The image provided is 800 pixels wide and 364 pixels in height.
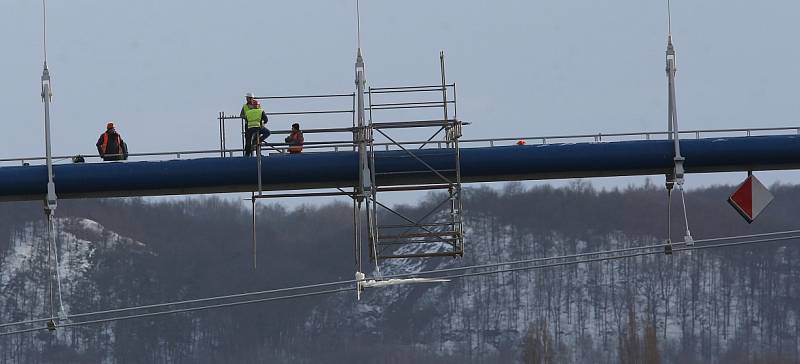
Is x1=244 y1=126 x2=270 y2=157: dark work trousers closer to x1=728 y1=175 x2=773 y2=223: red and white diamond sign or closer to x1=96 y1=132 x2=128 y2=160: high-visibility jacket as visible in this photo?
x1=96 y1=132 x2=128 y2=160: high-visibility jacket

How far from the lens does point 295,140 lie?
32781 mm

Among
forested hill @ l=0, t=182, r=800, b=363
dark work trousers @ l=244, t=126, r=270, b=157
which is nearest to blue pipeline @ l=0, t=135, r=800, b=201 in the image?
dark work trousers @ l=244, t=126, r=270, b=157

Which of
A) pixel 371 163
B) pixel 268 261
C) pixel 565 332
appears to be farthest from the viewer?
pixel 565 332

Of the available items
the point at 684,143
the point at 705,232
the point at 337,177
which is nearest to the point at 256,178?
the point at 337,177

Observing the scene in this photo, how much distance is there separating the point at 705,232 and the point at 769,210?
5375mm

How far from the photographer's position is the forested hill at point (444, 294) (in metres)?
89.0

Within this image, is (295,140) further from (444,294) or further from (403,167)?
(444,294)

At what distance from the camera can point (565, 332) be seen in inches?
3762

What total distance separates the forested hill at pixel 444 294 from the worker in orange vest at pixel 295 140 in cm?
5386

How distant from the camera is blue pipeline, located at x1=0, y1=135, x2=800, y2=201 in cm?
3192

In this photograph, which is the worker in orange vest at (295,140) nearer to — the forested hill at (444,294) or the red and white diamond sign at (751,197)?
the red and white diamond sign at (751,197)

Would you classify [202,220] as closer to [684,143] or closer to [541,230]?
[541,230]

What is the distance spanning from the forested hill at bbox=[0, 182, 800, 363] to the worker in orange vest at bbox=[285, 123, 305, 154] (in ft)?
177

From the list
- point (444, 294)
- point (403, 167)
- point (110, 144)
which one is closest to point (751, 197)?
point (403, 167)
